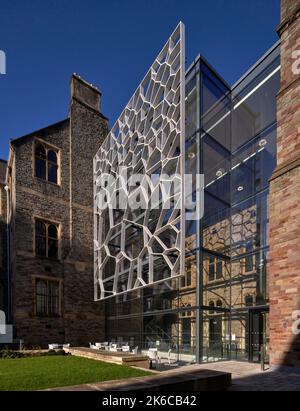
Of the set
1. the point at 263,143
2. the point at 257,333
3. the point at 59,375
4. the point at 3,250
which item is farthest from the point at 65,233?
the point at 59,375

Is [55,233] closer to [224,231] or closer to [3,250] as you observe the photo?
[3,250]

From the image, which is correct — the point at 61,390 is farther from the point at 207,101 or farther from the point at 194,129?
the point at 207,101

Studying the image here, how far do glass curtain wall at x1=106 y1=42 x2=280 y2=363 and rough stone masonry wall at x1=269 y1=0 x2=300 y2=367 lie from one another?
280 cm

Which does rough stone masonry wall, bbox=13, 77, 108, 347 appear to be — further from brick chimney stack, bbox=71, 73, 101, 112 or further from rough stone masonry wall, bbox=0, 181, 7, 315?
rough stone masonry wall, bbox=0, 181, 7, 315

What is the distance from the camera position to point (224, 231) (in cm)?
1764

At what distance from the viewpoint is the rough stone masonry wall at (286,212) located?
11.5 metres

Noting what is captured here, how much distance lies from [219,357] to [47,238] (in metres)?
12.1

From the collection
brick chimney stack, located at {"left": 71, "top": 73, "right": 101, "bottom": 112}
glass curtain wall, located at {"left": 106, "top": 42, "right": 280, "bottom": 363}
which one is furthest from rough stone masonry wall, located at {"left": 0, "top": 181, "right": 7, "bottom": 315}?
glass curtain wall, located at {"left": 106, "top": 42, "right": 280, "bottom": 363}

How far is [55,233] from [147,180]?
8.43 m

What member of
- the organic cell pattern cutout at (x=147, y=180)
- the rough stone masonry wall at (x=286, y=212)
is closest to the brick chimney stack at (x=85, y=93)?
the organic cell pattern cutout at (x=147, y=180)

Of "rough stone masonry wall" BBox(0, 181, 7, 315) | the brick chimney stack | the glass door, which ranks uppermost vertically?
the brick chimney stack

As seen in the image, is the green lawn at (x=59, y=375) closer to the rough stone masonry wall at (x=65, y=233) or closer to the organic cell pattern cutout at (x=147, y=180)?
the organic cell pattern cutout at (x=147, y=180)

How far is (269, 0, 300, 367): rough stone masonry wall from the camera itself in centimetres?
1151
